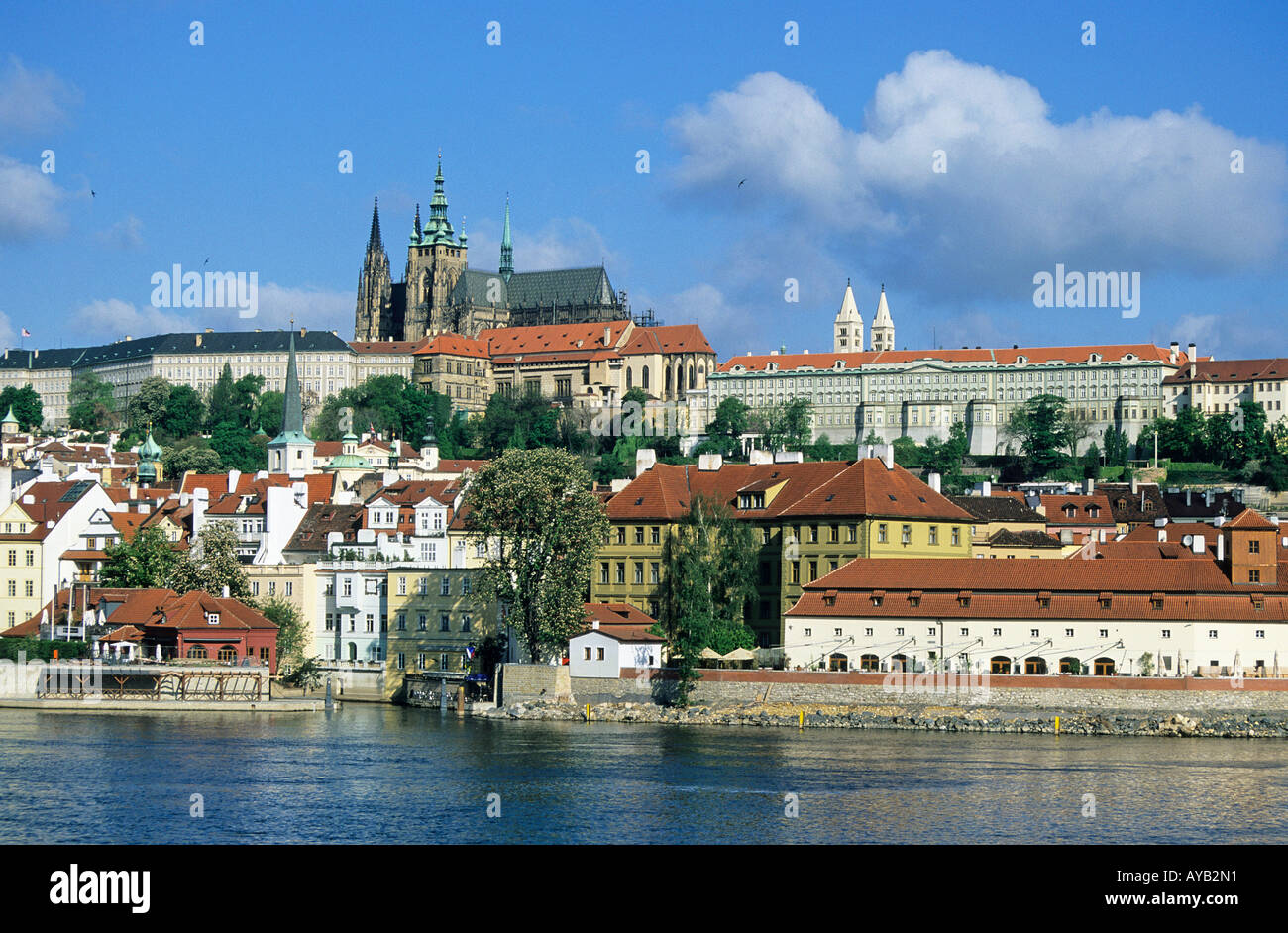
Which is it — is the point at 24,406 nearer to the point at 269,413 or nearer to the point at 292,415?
the point at 269,413

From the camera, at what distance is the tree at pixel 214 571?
201ft

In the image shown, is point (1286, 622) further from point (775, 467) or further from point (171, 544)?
point (171, 544)

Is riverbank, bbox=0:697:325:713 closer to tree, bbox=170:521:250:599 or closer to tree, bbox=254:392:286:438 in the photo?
tree, bbox=170:521:250:599

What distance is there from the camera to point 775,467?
65188mm

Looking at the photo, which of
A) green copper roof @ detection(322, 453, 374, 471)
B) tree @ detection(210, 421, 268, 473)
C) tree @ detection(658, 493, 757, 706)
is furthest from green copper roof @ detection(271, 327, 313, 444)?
tree @ detection(658, 493, 757, 706)

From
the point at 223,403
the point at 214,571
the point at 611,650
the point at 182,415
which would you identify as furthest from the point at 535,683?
the point at 223,403

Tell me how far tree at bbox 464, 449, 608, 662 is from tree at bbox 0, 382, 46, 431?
132284 millimetres

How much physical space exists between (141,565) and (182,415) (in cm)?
11027

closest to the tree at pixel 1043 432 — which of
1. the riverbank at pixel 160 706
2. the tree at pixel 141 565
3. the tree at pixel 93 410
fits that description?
the tree at pixel 93 410

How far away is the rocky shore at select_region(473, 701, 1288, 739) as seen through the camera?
47000 millimetres

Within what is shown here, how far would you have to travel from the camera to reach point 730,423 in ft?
559
